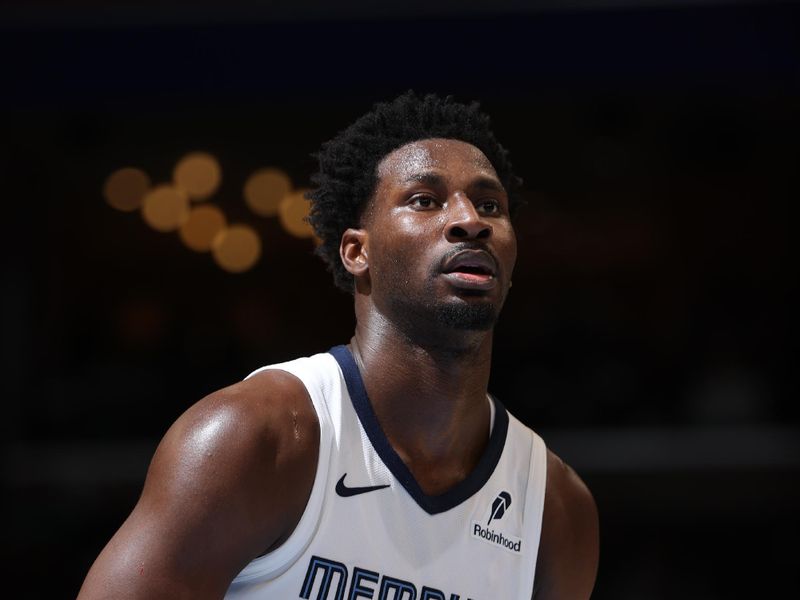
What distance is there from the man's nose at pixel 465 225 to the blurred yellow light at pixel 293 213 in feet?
17.1

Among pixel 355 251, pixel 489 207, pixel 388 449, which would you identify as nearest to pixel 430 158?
pixel 489 207

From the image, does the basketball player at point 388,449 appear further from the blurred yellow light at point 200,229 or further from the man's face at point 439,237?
the blurred yellow light at point 200,229

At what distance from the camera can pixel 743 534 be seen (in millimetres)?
7254

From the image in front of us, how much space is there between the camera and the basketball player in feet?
8.68

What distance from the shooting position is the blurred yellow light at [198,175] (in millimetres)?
8219

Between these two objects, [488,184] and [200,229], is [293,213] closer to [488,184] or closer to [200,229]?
[200,229]

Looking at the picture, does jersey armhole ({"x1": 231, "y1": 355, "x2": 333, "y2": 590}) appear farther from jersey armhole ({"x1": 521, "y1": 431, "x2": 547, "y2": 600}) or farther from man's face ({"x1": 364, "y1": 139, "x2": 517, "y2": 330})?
jersey armhole ({"x1": 521, "y1": 431, "x2": 547, "y2": 600})

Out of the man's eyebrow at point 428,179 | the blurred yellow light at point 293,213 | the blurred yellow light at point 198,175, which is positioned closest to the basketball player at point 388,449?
the man's eyebrow at point 428,179

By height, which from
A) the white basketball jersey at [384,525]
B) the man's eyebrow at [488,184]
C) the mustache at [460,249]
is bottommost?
the white basketball jersey at [384,525]

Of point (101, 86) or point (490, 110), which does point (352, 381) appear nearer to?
point (101, 86)

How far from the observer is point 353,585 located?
2879 mm

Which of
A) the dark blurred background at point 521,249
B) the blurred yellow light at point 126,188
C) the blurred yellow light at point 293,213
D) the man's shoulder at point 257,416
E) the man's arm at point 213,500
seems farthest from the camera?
the blurred yellow light at point 293,213

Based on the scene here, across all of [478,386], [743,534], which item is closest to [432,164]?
[478,386]

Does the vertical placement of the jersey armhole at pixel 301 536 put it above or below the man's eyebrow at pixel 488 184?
below
